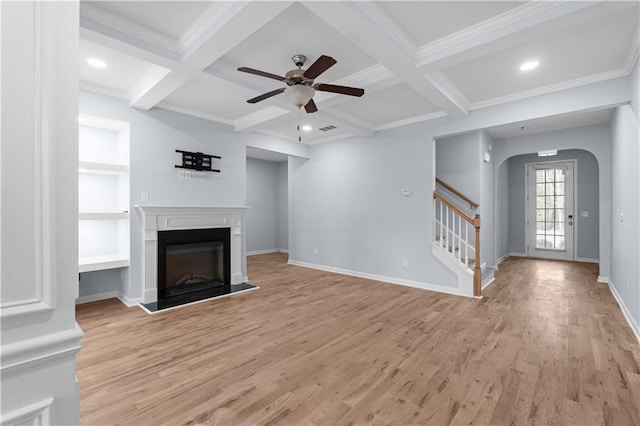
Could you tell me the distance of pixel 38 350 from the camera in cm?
76

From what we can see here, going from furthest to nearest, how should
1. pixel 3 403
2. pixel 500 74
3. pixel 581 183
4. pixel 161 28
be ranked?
1. pixel 581 183
2. pixel 500 74
3. pixel 161 28
4. pixel 3 403

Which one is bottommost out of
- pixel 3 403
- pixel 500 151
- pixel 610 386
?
pixel 610 386

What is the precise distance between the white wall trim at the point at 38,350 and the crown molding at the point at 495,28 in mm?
3154

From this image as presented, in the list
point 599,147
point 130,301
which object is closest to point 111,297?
point 130,301

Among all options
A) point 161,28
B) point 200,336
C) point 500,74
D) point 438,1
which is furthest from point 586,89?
point 200,336

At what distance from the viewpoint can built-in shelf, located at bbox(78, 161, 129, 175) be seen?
3.73 m

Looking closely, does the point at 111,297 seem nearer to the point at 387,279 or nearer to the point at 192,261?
the point at 192,261

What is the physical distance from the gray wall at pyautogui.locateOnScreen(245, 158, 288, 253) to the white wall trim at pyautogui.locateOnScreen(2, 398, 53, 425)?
7.68 metres

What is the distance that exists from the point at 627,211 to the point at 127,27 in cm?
550

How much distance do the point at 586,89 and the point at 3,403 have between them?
5.07 meters

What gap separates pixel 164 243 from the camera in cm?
423

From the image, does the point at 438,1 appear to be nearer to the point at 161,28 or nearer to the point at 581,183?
the point at 161,28

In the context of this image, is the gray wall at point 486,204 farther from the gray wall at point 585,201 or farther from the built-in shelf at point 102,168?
the built-in shelf at point 102,168

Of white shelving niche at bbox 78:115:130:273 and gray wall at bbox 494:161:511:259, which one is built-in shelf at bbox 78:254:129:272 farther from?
gray wall at bbox 494:161:511:259
